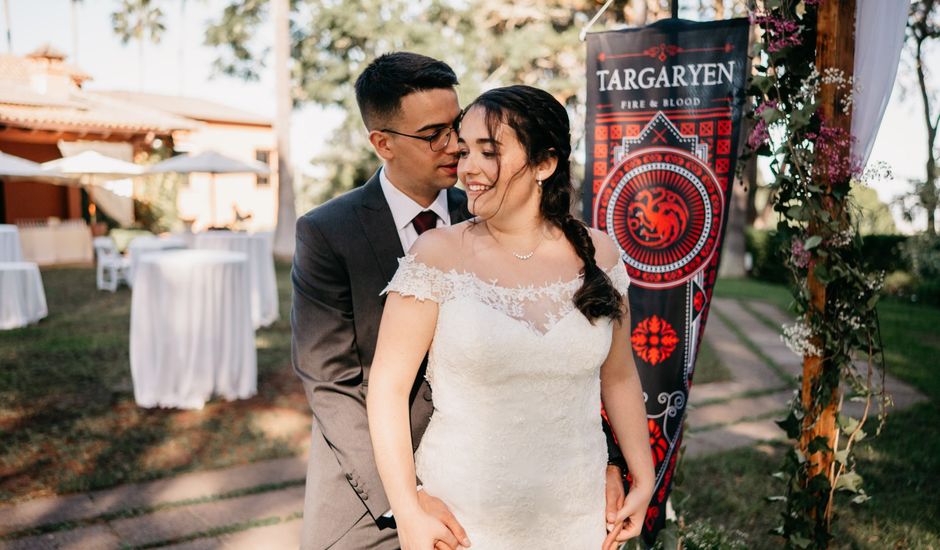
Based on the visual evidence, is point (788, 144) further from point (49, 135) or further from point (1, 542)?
point (49, 135)

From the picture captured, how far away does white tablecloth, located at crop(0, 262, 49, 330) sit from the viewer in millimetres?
10039

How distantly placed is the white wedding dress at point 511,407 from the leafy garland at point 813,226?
1359 millimetres

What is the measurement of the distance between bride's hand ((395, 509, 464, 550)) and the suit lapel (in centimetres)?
65

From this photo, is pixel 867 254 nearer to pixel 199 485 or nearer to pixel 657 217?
pixel 657 217

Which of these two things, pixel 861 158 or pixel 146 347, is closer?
pixel 861 158

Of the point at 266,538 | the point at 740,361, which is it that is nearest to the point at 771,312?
the point at 740,361

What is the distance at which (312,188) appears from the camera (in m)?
30.9

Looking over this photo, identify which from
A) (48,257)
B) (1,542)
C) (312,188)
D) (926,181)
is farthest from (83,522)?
(312,188)

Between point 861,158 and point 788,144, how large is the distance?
256 mm

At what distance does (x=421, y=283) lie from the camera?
5.62ft

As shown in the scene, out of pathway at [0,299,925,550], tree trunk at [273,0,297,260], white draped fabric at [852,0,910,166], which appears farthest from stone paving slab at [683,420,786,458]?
tree trunk at [273,0,297,260]

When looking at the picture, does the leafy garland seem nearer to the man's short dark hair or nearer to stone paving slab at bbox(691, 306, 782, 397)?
the man's short dark hair

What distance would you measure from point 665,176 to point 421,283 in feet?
5.75

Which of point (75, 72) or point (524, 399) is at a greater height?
point (75, 72)
